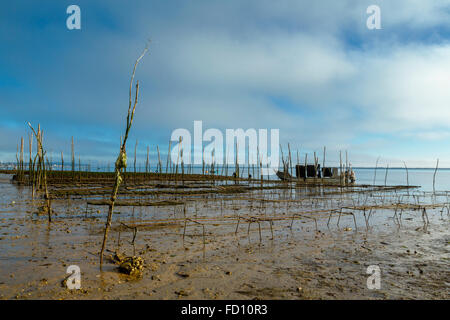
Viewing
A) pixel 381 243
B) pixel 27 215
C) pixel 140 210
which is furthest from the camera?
pixel 140 210

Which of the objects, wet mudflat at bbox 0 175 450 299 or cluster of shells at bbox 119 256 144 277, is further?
cluster of shells at bbox 119 256 144 277

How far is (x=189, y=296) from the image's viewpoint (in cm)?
452

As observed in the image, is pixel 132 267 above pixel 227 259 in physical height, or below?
above

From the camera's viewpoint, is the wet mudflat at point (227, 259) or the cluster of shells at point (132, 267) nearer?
the wet mudflat at point (227, 259)

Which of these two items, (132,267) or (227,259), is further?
(227,259)

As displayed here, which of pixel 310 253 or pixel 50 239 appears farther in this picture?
pixel 50 239

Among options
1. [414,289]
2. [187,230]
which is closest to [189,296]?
[414,289]

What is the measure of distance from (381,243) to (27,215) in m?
12.2

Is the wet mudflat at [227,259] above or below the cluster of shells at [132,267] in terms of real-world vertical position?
below
